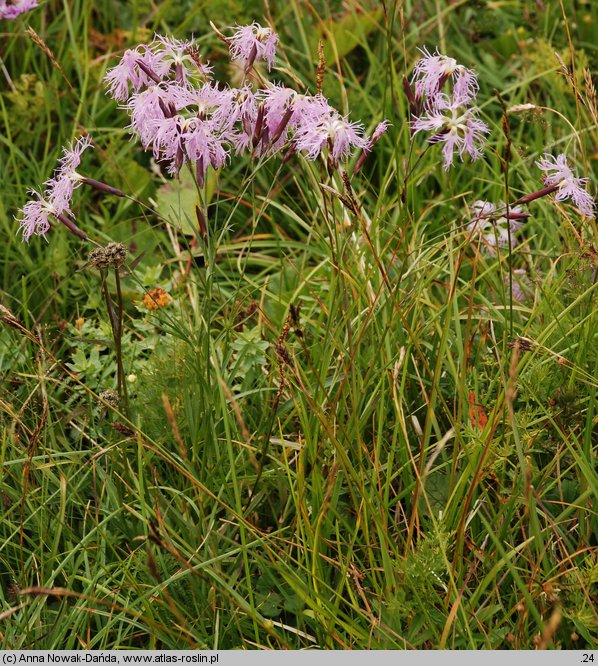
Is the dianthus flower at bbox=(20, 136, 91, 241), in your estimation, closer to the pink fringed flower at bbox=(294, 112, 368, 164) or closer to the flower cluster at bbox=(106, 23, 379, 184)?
the flower cluster at bbox=(106, 23, 379, 184)

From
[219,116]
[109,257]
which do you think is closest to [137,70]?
[219,116]

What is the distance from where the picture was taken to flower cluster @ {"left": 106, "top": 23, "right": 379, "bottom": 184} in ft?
5.69

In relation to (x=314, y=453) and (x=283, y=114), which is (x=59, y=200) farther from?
(x=314, y=453)

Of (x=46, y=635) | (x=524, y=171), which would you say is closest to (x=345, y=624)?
(x=46, y=635)

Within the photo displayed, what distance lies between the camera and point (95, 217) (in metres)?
2.92

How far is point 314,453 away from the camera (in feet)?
6.12

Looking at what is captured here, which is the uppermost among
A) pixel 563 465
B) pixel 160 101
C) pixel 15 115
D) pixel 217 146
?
pixel 160 101

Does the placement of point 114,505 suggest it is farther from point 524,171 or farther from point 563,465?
point 524,171

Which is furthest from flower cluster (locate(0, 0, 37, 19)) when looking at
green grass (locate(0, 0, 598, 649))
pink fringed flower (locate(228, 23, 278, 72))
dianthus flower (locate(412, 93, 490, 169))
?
dianthus flower (locate(412, 93, 490, 169))

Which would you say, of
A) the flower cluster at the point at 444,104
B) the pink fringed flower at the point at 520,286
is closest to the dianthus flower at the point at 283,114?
the flower cluster at the point at 444,104

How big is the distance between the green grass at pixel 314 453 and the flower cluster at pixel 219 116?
87mm

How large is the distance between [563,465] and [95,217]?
1.65 metres

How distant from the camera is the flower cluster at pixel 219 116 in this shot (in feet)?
5.69

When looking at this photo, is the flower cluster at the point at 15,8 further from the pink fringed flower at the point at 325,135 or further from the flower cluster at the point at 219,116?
the pink fringed flower at the point at 325,135
